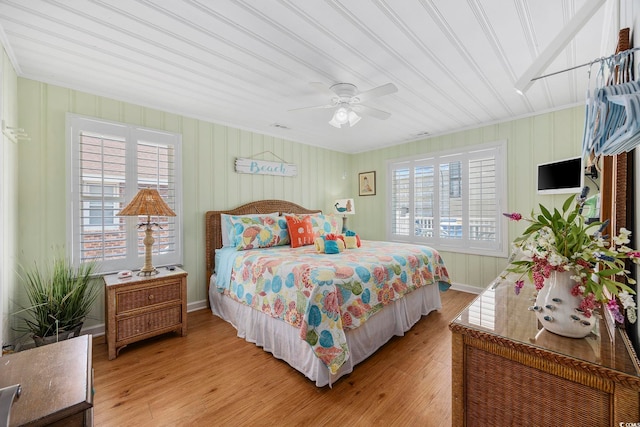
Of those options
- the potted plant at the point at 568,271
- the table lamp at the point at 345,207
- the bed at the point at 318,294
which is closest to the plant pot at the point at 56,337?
the bed at the point at 318,294

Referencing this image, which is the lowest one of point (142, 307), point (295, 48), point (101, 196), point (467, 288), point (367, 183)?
point (467, 288)

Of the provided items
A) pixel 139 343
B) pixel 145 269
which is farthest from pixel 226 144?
pixel 139 343

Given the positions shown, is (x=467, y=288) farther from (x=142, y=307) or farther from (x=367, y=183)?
(x=142, y=307)

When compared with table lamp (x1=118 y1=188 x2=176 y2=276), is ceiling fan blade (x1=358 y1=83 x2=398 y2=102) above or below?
above

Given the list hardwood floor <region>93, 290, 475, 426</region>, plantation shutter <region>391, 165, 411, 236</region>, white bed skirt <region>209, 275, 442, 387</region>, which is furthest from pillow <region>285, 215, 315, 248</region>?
plantation shutter <region>391, 165, 411, 236</region>

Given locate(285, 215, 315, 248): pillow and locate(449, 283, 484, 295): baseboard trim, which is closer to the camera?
locate(285, 215, 315, 248): pillow

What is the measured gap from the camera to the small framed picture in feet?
16.9

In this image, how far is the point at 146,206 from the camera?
8.20 feet

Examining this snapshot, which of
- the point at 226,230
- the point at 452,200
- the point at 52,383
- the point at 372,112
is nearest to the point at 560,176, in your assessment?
the point at 452,200

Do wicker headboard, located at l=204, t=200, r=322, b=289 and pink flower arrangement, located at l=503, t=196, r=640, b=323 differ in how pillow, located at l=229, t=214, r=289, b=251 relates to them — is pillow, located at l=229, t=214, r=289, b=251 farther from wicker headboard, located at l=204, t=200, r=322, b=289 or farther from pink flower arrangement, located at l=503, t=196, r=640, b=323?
pink flower arrangement, located at l=503, t=196, r=640, b=323

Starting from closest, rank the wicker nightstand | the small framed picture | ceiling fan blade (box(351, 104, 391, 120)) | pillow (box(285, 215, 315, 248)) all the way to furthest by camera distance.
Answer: the wicker nightstand, ceiling fan blade (box(351, 104, 391, 120)), pillow (box(285, 215, 315, 248)), the small framed picture

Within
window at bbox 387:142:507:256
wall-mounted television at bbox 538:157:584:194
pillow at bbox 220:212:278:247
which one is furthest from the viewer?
window at bbox 387:142:507:256

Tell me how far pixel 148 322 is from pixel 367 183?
162 inches

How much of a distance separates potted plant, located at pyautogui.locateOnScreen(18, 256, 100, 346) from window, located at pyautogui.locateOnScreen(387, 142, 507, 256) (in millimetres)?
4329
